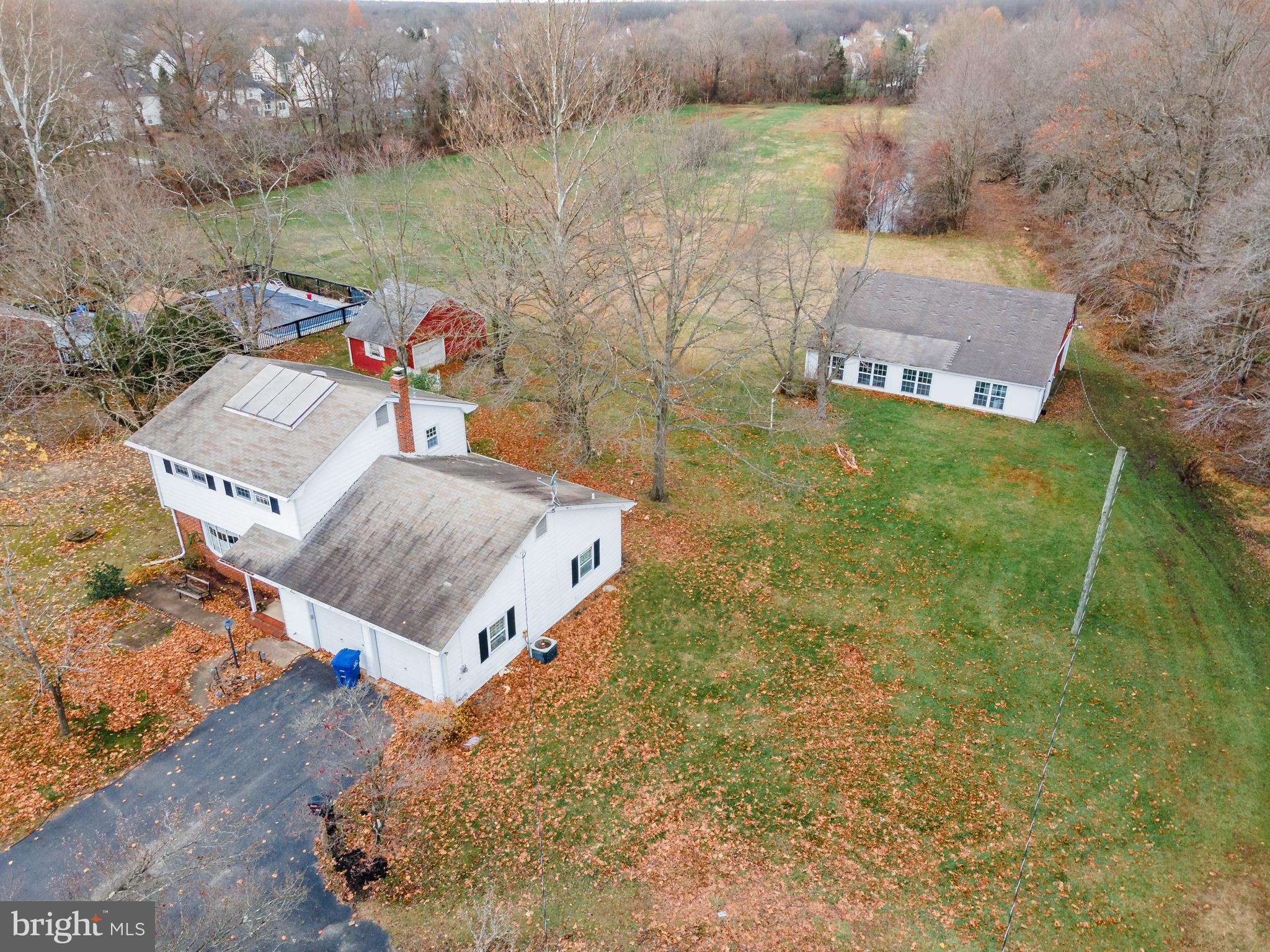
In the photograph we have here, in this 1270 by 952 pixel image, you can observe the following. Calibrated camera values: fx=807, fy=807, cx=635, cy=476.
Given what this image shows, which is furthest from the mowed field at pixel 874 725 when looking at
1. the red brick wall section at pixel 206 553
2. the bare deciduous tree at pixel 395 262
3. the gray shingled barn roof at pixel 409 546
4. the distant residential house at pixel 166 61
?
the distant residential house at pixel 166 61

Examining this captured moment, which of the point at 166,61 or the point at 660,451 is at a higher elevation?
the point at 166,61

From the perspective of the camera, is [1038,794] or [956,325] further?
[956,325]

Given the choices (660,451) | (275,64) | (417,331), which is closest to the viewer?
(660,451)

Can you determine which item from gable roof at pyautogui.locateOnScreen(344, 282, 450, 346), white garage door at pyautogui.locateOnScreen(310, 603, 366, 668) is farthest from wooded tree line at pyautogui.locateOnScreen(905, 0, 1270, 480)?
gable roof at pyautogui.locateOnScreen(344, 282, 450, 346)

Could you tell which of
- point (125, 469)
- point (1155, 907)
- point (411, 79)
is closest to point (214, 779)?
point (125, 469)

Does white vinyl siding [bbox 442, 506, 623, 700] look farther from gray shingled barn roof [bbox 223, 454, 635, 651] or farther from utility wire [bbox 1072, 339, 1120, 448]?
utility wire [bbox 1072, 339, 1120, 448]

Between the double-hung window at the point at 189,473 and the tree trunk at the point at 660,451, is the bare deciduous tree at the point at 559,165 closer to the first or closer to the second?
the tree trunk at the point at 660,451

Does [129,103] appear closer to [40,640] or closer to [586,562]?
[40,640]

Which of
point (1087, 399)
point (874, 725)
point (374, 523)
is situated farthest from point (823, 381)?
point (374, 523)
